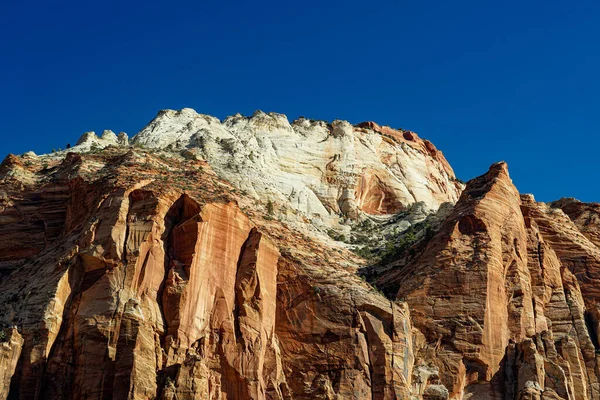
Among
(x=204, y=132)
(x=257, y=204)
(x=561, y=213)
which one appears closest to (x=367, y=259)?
(x=257, y=204)

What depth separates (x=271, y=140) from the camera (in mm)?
103625

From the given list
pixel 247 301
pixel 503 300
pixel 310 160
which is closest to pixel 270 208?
pixel 247 301

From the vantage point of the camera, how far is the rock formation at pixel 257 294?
5309 centimetres

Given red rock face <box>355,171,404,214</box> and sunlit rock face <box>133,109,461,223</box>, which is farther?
red rock face <box>355,171,404,214</box>

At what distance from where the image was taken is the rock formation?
53094 mm

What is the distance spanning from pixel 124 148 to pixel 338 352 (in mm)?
26483

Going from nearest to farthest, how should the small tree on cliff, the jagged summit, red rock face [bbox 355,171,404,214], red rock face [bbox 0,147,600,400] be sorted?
red rock face [bbox 0,147,600,400] → the small tree on cliff → the jagged summit → red rock face [bbox 355,171,404,214]

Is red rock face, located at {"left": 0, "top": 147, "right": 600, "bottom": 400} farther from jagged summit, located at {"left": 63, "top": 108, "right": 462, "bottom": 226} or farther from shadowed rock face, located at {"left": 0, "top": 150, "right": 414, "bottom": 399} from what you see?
jagged summit, located at {"left": 63, "top": 108, "right": 462, "bottom": 226}

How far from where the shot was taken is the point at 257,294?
60.0 meters

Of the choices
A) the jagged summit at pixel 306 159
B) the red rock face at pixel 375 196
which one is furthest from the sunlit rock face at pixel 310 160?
the red rock face at pixel 375 196

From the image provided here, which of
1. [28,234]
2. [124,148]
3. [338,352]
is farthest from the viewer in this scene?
[124,148]

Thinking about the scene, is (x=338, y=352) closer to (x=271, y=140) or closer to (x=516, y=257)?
(x=516, y=257)

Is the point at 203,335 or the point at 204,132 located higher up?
the point at 204,132

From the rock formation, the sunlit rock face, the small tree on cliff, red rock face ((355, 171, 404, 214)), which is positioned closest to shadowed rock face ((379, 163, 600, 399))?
the rock formation
